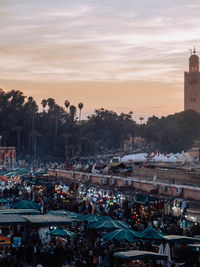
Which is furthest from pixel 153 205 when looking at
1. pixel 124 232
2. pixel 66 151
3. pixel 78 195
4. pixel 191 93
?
pixel 191 93

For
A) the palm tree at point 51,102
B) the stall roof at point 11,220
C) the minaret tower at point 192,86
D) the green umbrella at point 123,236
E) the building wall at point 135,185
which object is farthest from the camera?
the minaret tower at point 192,86

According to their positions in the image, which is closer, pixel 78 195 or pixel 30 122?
pixel 78 195

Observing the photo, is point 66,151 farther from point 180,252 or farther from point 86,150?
point 180,252

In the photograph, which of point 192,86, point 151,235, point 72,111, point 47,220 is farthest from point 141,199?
point 192,86

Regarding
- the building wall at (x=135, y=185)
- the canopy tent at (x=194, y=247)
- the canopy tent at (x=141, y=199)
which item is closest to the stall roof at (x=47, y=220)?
the canopy tent at (x=194, y=247)

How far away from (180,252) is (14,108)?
95.7 m

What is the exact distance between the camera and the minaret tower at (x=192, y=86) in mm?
140025

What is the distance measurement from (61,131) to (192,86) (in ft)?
141

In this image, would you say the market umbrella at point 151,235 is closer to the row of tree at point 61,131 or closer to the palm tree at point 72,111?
the row of tree at point 61,131

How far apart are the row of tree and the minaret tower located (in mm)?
21770

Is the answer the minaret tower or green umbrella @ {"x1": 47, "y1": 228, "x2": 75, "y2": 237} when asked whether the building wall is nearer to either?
green umbrella @ {"x1": 47, "y1": 228, "x2": 75, "y2": 237}

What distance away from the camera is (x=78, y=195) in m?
37.0

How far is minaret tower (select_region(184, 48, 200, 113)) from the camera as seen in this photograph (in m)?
140

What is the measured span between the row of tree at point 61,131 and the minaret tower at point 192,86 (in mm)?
21770
